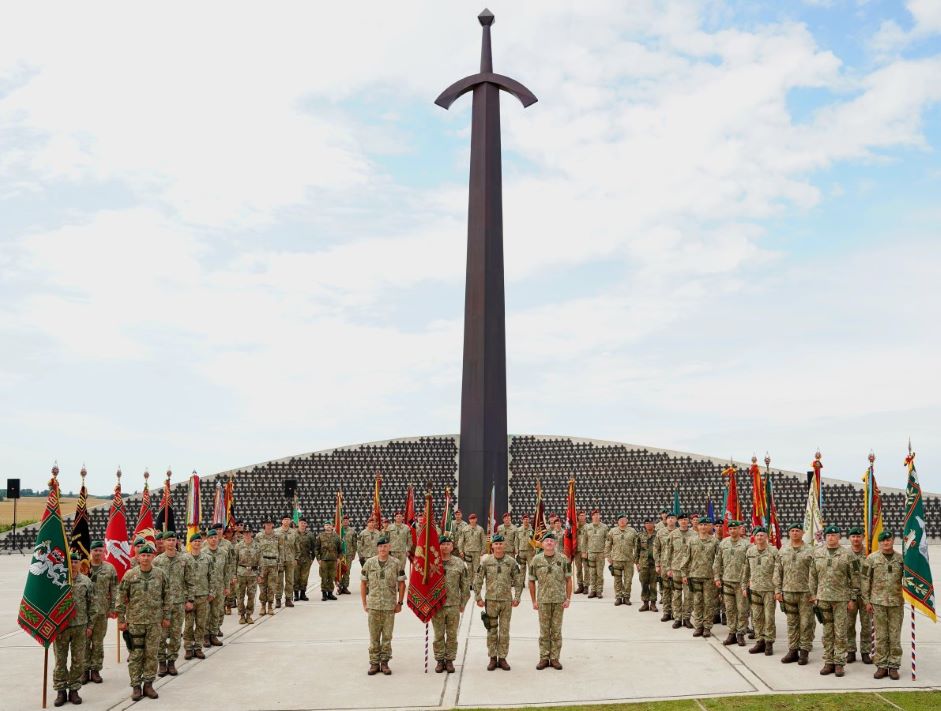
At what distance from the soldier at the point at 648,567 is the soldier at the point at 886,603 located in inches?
168

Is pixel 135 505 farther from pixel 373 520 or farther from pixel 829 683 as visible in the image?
pixel 829 683

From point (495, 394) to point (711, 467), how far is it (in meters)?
13.1

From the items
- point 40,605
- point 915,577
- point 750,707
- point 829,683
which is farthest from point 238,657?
point 915,577

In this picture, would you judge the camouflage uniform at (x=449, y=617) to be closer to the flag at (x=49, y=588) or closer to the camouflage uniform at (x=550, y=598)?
the camouflage uniform at (x=550, y=598)

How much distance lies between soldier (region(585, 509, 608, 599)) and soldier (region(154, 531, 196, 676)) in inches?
279

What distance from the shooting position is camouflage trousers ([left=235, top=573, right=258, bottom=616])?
11430 millimetres

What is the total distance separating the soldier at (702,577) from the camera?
10.2 meters

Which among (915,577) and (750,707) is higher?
(915,577)

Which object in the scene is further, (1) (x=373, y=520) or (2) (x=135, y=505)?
(2) (x=135, y=505)

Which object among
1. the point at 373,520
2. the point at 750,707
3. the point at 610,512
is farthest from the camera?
the point at 610,512

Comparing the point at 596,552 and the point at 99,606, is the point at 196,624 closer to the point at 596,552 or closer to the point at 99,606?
Answer: the point at 99,606

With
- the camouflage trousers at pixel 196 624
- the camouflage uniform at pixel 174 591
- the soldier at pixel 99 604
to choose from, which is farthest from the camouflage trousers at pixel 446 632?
the soldier at pixel 99 604

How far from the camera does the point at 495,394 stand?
22656 mm

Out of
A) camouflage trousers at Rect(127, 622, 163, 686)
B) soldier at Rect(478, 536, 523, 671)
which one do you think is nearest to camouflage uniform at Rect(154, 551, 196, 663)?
camouflage trousers at Rect(127, 622, 163, 686)
